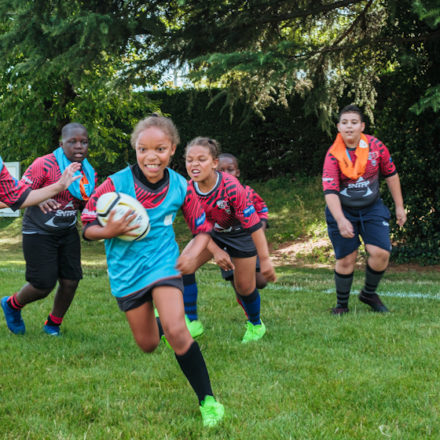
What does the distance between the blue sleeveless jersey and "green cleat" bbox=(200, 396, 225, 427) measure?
792 mm

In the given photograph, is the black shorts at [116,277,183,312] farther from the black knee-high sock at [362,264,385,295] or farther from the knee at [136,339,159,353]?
the black knee-high sock at [362,264,385,295]

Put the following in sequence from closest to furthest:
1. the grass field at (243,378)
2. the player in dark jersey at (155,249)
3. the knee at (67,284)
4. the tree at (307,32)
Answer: the grass field at (243,378) < the player in dark jersey at (155,249) < the knee at (67,284) < the tree at (307,32)

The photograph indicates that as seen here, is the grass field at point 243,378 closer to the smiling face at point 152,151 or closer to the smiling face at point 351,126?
the smiling face at point 152,151

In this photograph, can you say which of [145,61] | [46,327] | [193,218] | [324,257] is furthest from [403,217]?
[324,257]

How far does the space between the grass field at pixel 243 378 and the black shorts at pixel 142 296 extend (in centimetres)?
64

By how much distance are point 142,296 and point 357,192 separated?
3.38 meters

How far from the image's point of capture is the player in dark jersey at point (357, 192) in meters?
6.03

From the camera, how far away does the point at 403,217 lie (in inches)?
245

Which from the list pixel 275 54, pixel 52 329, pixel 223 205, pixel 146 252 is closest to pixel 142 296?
pixel 146 252

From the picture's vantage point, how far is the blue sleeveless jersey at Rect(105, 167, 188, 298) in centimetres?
347

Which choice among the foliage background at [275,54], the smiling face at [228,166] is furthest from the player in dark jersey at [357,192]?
the foliage background at [275,54]

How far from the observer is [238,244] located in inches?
210

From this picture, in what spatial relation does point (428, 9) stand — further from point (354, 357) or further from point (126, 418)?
point (126, 418)

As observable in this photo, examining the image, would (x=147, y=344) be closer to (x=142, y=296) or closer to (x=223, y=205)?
(x=142, y=296)
